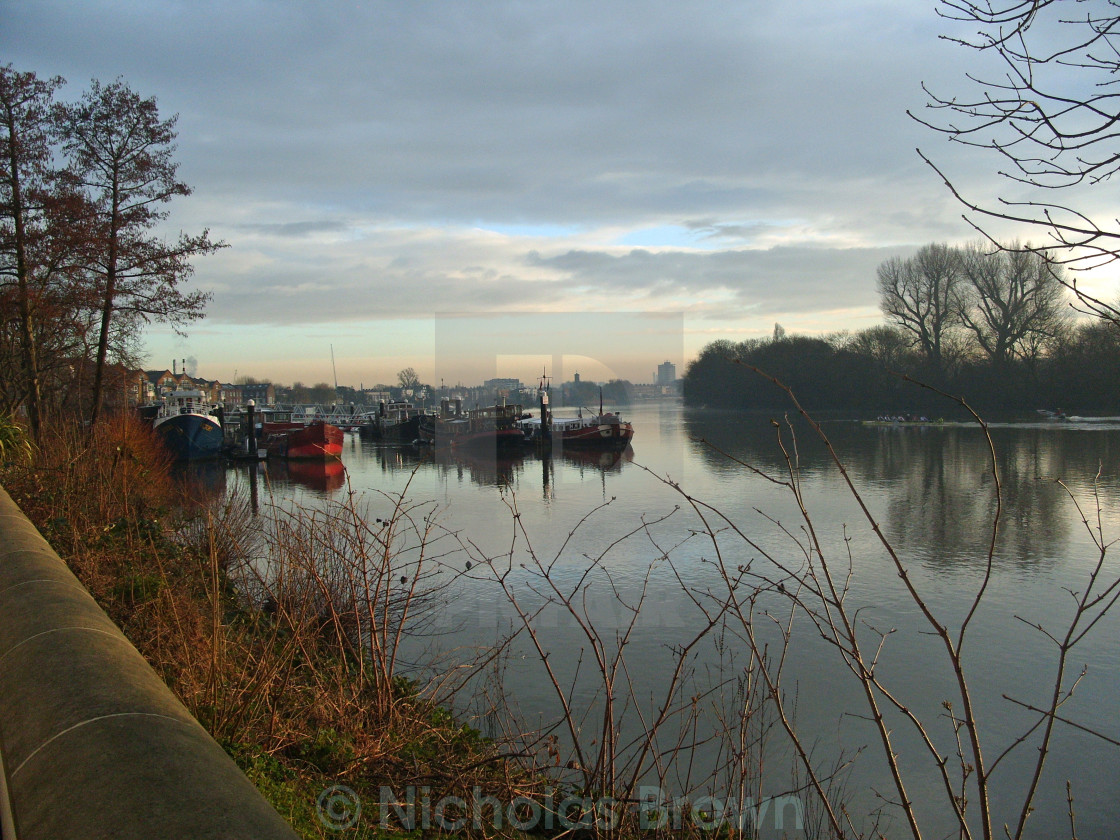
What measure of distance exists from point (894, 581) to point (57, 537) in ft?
35.5

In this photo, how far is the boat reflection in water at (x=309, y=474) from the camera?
2817 cm

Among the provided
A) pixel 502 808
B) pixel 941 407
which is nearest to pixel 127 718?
pixel 502 808

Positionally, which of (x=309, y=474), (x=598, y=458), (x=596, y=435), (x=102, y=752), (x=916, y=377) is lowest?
(x=309, y=474)

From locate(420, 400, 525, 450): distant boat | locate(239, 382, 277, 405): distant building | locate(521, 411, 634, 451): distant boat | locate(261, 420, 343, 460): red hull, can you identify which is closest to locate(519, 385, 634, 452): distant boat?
locate(521, 411, 634, 451): distant boat

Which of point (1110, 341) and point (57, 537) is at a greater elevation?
point (1110, 341)

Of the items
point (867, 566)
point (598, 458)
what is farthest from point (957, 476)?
point (598, 458)

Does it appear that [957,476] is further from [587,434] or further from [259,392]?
[259,392]

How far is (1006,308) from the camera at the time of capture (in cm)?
Result: 4597

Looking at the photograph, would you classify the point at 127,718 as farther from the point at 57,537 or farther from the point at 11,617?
the point at 57,537

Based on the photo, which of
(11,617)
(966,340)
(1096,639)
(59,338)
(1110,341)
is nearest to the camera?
(11,617)

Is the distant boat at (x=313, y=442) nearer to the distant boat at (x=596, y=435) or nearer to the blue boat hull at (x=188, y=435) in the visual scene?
the blue boat hull at (x=188, y=435)

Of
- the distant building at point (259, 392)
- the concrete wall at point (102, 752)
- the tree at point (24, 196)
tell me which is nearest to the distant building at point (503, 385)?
the tree at point (24, 196)

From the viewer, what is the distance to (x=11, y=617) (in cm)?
283

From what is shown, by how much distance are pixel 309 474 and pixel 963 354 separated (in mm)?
41652
